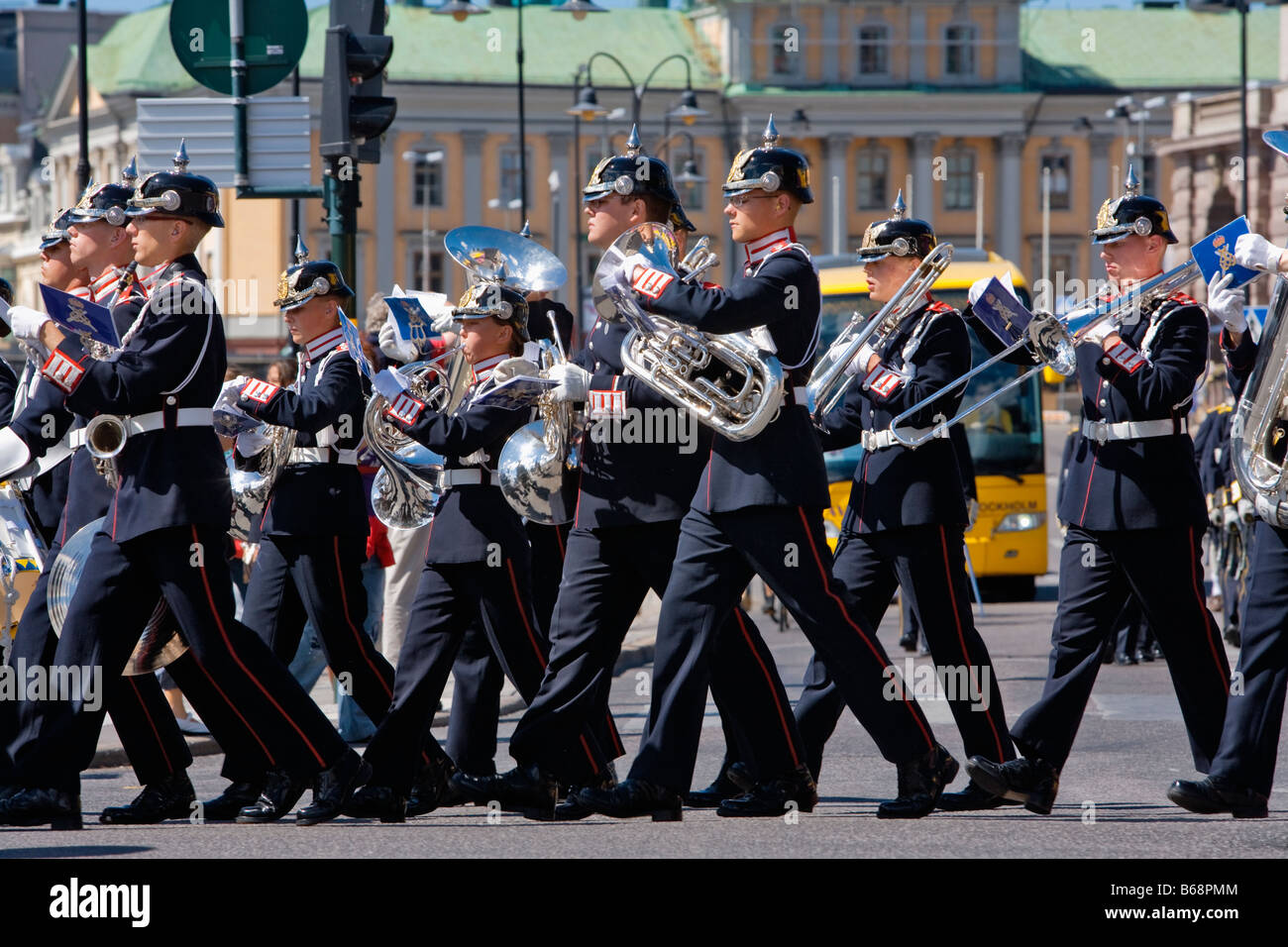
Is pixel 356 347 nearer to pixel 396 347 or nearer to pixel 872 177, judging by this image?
pixel 396 347

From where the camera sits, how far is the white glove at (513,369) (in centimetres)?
735

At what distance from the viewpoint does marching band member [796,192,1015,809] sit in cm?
752

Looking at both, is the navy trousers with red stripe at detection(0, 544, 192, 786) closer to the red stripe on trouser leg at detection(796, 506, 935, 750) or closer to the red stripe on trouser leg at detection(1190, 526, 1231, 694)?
the red stripe on trouser leg at detection(796, 506, 935, 750)

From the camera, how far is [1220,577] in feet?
52.6

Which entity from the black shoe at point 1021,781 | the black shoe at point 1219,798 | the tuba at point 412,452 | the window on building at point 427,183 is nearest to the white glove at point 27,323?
the tuba at point 412,452

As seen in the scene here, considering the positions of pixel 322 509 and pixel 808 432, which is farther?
pixel 322 509

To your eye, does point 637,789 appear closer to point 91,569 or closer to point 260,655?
point 260,655

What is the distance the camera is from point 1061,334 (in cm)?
731

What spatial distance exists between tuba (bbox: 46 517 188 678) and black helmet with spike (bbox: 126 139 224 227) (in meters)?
0.97

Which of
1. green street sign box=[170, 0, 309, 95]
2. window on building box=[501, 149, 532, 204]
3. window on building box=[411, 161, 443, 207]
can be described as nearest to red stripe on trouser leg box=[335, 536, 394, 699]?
green street sign box=[170, 0, 309, 95]

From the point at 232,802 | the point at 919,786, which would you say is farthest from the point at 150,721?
the point at 919,786

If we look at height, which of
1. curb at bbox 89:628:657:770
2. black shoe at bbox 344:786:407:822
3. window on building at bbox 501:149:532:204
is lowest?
curb at bbox 89:628:657:770
